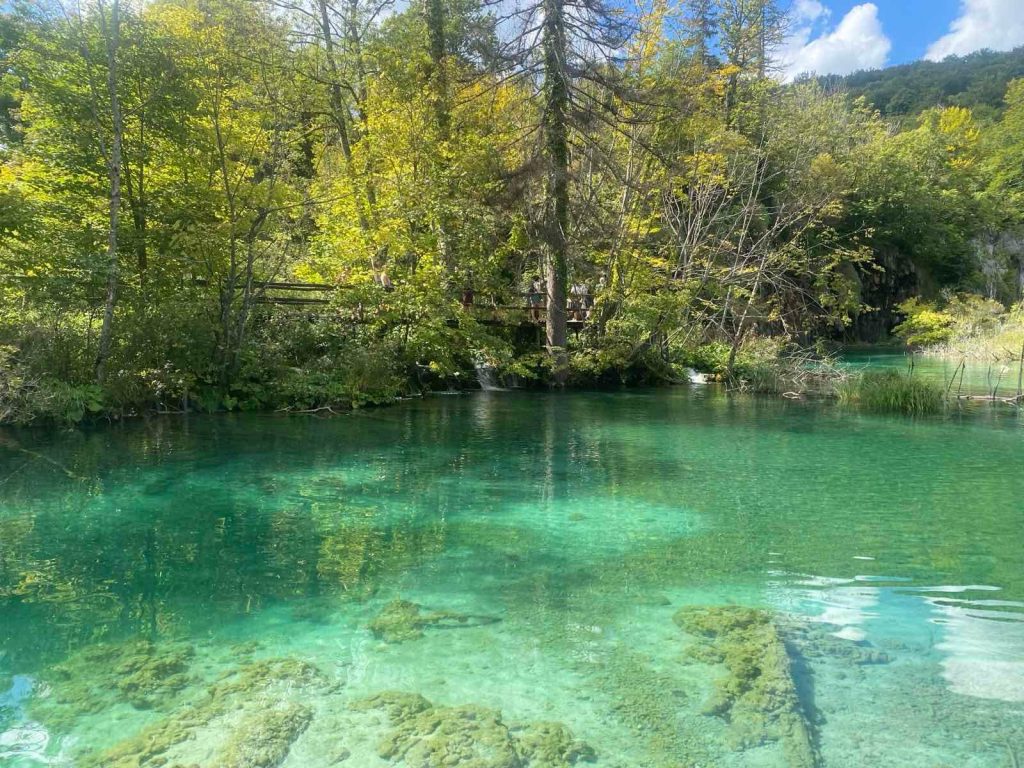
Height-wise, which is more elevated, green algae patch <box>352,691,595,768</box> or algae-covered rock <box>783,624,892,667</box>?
algae-covered rock <box>783,624,892,667</box>

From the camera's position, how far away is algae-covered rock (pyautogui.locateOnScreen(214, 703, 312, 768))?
9.21 ft

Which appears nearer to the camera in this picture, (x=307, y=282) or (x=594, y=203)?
(x=307, y=282)

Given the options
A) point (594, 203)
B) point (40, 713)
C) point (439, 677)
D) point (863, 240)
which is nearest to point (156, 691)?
point (40, 713)

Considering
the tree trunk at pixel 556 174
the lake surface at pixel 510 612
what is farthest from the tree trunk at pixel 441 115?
the lake surface at pixel 510 612

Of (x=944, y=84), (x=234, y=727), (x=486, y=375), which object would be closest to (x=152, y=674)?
(x=234, y=727)

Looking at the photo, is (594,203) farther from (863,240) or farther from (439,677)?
(863,240)

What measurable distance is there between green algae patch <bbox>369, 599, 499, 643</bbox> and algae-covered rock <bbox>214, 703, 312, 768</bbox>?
32.9 inches

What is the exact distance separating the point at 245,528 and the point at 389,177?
12.0 m

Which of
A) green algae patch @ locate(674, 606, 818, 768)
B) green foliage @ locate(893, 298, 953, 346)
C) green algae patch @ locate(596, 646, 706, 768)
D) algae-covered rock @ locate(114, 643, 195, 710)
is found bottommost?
algae-covered rock @ locate(114, 643, 195, 710)

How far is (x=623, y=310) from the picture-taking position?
17.7 meters

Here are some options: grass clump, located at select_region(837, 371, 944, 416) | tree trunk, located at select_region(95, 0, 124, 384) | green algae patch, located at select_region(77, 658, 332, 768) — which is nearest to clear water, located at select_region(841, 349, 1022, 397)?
grass clump, located at select_region(837, 371, 944, 416)

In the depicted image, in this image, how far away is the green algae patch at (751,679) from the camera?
2.96m

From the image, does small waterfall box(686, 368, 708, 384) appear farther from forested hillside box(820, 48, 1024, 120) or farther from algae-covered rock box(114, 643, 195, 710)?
forested hillside box(820, 48, 1024, 120)

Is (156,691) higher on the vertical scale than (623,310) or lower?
lower
